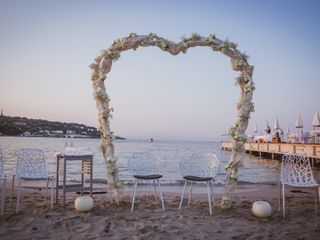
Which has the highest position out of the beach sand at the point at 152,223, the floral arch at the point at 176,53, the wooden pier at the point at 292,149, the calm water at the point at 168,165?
the floral arch at the point at 176,53

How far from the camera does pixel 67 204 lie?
18.3ft

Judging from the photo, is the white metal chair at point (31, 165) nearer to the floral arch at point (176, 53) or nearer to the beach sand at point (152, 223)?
the beach sand at point (152, 223)

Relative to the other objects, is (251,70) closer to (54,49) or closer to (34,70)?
(54,49)

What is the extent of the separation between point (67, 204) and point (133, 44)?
3.38m

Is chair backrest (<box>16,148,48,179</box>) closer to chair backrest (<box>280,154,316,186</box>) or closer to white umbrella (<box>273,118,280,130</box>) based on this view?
chair backrest (<box>280,154,316,186</box>)

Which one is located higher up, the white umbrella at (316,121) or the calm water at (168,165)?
the white umbrella at (316,121)

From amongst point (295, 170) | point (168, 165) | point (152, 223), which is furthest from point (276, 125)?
point (152, 223)

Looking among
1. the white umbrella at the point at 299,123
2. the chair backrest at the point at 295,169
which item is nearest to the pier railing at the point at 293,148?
the white umbrella at the point at 299,123

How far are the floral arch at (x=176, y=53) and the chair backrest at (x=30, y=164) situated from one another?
1158 millimetres

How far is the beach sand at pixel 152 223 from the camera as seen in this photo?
368 cm

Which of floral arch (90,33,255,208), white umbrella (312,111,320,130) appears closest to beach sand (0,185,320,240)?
floral arch (90,33,255,208)

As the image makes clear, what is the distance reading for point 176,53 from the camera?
5.58m

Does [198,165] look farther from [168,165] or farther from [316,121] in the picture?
[316,121]

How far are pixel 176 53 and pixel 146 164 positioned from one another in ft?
7.61
